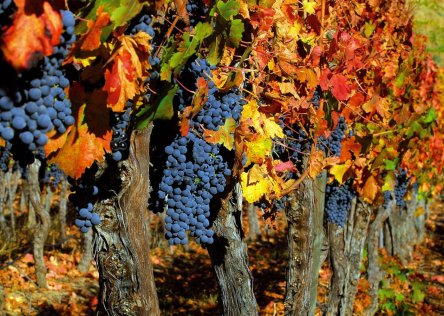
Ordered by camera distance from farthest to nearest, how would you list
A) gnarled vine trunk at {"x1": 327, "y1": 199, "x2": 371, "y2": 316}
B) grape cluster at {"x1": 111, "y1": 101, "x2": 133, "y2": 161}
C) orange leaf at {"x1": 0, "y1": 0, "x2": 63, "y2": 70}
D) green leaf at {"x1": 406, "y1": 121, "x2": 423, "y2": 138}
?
1. green leaf at {"x1": 406, "y1": 121, "x2": 423, "y2": 138}
2. gnarled vine trunk at {"x1": 327, "y1": 199, "x2": 371, "y2": 316}
3. grape cluster at {"x1": 111, "y1": 101, "x2": 133, "y2": 161}
4. orange leaf at {"x1": 0, "y1": 0, "x2": 63, "y2": 70}

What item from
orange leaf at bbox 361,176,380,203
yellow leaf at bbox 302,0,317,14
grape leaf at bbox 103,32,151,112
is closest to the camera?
grape leaf at bbox 103,32,151,112

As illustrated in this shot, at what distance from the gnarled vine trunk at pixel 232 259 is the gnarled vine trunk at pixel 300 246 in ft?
2.37

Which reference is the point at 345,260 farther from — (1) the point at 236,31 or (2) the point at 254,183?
(1) the point at 236,31

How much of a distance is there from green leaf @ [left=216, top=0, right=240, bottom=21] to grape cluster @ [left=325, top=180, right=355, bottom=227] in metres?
4.04

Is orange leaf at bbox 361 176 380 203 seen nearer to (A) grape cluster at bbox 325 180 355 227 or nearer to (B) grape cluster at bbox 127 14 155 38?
→ (A) grape cluster at bbox 325 180 355 227

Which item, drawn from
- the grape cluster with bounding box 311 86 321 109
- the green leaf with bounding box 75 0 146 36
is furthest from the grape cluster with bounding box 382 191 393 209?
the green leaf with bounding box 75 0 146 36

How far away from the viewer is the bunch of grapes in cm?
238

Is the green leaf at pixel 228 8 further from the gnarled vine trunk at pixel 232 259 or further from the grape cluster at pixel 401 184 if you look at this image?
the grape cluster at pixel 401 184

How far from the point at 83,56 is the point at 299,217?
2.78 m

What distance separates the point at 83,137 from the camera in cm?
160

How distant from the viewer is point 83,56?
4.97 ft

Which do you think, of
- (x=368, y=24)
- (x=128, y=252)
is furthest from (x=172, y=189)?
(x=368, y=24)

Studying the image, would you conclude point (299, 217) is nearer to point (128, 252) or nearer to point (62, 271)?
point (128, 252)

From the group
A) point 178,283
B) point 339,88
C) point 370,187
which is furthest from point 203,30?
point 178,283
